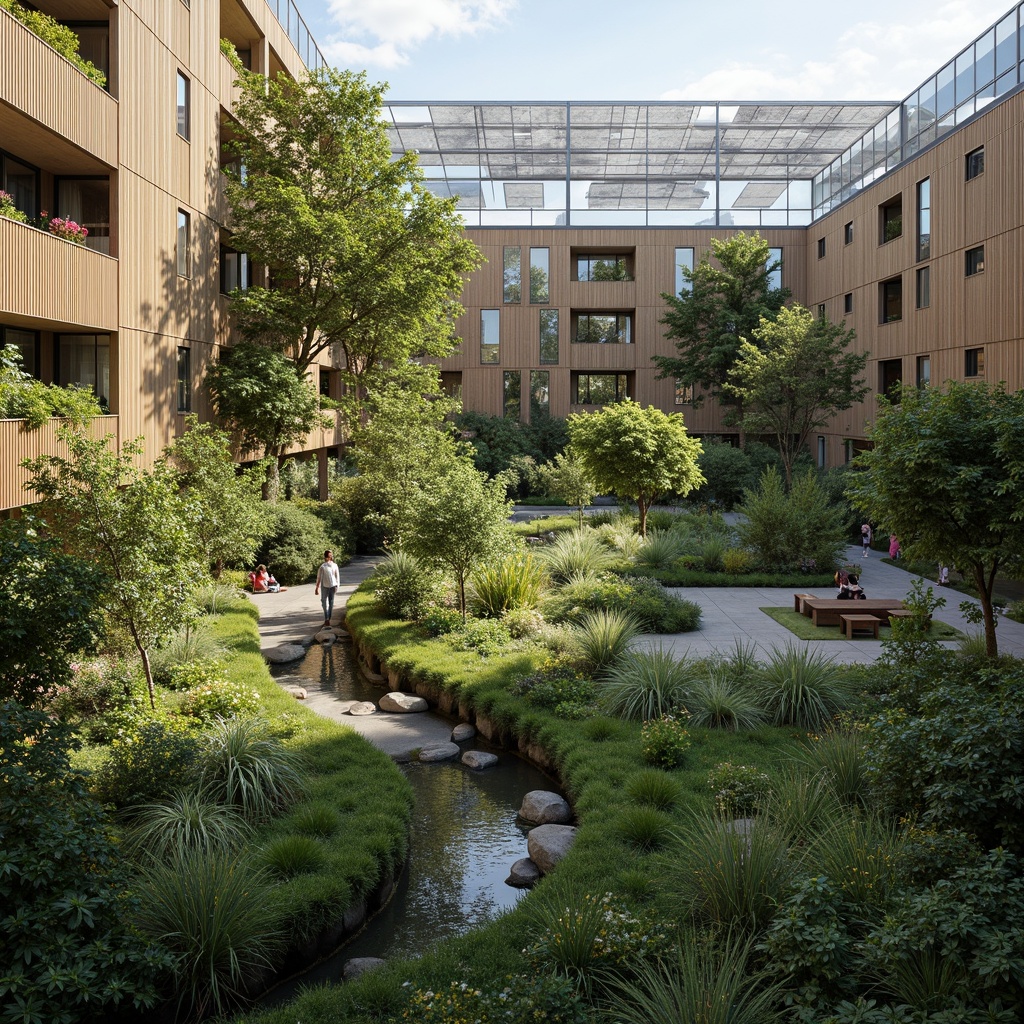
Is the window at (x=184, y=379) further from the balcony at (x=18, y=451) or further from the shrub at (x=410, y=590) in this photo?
the shrub at (x=410, y=590)

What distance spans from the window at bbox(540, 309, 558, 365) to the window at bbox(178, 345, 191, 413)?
24560 millimetres

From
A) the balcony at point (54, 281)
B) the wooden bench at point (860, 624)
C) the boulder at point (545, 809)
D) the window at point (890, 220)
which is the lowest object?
the boulder at point (545, 809)

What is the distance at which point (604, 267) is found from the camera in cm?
4334

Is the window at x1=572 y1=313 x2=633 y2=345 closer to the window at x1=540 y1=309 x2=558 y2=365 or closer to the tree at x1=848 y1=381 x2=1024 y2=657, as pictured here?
the window at x1=540 y1=309 x2=558 y2=365

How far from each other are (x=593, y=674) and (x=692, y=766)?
3702mm

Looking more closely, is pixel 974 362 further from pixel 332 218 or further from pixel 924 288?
pixel 332 218

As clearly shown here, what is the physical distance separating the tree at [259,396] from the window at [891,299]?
68.8 ft

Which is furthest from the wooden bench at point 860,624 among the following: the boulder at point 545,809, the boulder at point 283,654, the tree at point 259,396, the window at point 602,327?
the window at point 602,327

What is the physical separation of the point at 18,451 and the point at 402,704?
270 inches

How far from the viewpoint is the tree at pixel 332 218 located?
22.3m

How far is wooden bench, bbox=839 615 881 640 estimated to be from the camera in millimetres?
15695

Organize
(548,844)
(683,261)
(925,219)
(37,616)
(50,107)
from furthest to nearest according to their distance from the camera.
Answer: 1. (683,261)
2. (925,219)
3. (50,107)
4. (548,844)
5. (37,616)

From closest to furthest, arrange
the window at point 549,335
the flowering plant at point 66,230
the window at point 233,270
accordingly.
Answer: the flowering plant at point 66,230 < the window at point 233,270 < the window at point 549,335

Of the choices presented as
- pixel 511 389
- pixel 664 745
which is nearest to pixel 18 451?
pixel 664 745
